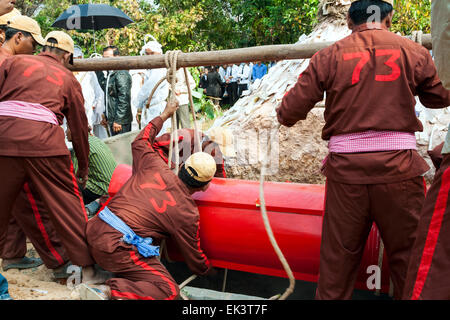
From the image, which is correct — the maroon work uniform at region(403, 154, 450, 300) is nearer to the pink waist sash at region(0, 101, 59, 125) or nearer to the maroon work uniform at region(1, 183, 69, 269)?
the pink waist sash at region(0, 101, 59, 125)

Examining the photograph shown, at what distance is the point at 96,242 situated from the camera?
8.23ft

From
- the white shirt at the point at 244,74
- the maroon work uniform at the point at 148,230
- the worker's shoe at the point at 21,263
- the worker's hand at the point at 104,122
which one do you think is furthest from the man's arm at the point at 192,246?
the white shirt at the point at 244,74

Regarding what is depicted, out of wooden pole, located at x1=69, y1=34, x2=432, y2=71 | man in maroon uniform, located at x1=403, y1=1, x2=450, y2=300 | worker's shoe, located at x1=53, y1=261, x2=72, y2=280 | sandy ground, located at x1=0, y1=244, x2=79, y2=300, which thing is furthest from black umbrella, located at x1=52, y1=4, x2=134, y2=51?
man in maroon uniform, located at x1=403, y1=1, x2=450, y2=300

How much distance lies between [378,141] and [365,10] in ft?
1.91

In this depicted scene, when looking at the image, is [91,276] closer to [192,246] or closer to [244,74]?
[192,246]

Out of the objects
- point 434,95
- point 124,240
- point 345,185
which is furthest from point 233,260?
point 434,95

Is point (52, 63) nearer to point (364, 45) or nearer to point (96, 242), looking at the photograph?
point (96, 242)

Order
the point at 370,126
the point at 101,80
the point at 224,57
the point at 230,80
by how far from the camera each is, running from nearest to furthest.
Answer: the point at 370,126
the point at 224,57
the point at 101,80
the point at 230,80

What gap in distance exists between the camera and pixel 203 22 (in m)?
16.0

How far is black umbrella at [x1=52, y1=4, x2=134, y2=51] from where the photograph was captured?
25.6 ft

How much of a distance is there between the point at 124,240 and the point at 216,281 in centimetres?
103

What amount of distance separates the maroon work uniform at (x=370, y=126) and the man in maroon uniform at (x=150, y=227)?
867 millimetres

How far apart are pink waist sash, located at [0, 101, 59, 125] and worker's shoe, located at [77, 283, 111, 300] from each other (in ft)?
3.33

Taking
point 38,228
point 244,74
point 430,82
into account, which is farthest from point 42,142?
point 244,74
